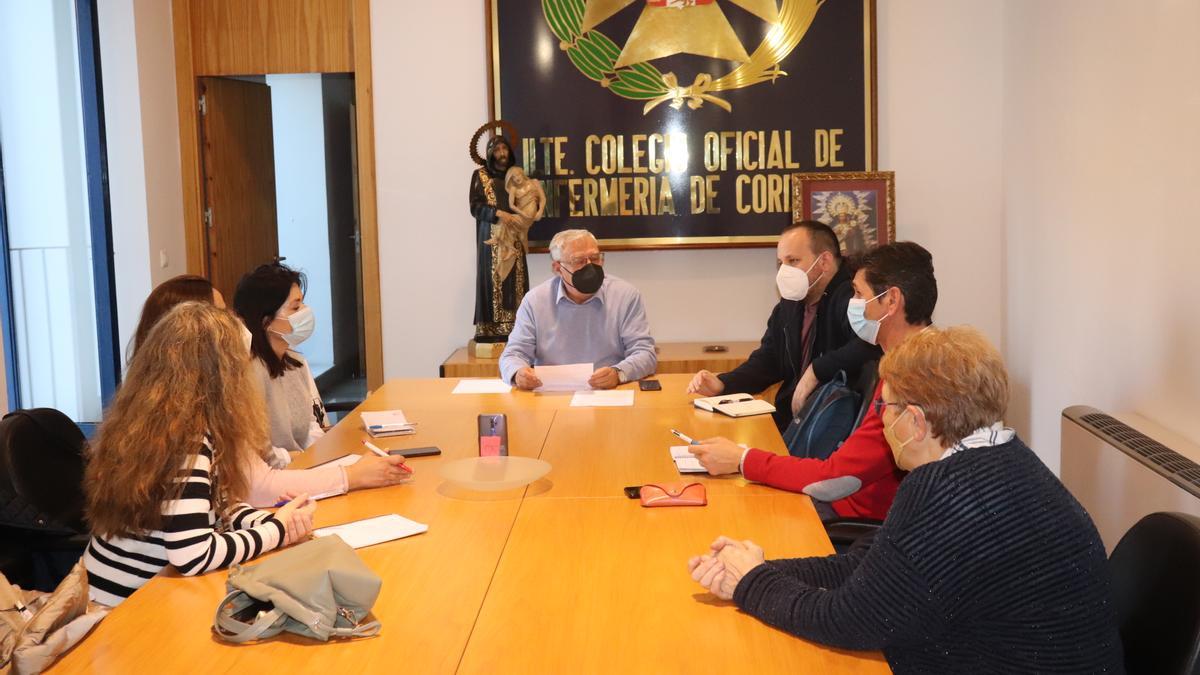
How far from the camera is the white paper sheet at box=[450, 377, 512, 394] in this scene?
13.8 feet

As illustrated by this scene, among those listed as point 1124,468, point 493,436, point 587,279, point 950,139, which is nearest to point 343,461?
point 493,436

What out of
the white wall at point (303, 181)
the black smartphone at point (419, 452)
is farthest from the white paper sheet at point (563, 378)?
the white wall at point (303, 181)

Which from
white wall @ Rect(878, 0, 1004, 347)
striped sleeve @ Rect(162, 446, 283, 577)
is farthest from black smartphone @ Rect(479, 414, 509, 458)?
white wall @ Rect(878, 0, 1004, 347)

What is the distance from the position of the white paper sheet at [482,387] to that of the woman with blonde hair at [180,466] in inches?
69.4

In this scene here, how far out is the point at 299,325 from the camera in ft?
12.1

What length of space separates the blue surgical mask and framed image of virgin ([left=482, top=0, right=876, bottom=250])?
2.46m

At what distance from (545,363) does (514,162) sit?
1.29m

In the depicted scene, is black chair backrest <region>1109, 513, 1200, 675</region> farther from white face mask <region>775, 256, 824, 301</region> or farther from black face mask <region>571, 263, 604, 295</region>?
black face mask <region>571, 263, 604, 295</region>

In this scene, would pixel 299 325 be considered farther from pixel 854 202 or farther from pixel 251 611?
pixel 854 202

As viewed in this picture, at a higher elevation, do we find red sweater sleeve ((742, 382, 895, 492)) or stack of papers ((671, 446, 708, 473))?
red sweater sleeve ((742, 382, 895, 492))

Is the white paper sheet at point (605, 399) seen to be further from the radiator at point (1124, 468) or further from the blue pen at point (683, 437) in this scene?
the radiator at point (1124, 468)

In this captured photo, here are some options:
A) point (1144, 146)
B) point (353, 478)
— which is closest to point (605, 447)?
point (353, 478)

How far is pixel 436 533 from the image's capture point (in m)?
2.46

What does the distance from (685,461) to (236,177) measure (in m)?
4.49
